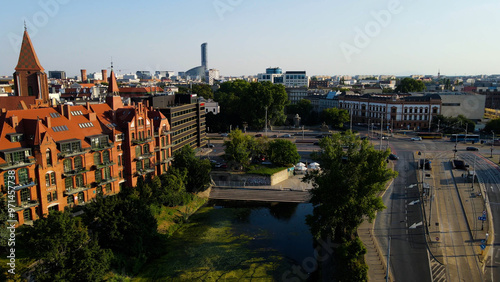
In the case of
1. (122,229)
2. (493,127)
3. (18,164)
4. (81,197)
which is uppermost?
(18,164)

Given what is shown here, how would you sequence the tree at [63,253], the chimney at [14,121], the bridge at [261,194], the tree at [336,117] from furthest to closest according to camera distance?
the tree at [336,117] → the bridge at [261,194] → the chimney at [14,121] → the tree at [63,253]

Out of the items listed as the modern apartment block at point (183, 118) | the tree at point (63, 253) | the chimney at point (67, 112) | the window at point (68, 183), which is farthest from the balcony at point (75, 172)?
the modern apartment block at point (183, 118)

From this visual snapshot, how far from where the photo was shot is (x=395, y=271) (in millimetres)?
37125

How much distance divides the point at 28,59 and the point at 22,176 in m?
34.0

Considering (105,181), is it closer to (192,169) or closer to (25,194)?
(25,194)

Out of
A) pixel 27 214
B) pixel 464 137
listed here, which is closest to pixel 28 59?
pixel 27 214

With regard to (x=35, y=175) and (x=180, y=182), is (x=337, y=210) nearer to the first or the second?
(x=180, y=182)

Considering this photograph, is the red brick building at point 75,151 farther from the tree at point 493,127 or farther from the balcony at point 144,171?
the tree at point 493,127

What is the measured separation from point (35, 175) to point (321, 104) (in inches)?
4900

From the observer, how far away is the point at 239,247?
45.5 metres

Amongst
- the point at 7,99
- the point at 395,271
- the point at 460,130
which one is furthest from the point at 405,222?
the point at 460,130

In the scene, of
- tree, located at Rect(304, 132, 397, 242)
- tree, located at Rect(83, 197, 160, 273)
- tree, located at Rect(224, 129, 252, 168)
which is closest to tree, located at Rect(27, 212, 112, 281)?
tree, located at Rect(83, 197, 160, 273)

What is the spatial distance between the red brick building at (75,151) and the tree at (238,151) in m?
11.1

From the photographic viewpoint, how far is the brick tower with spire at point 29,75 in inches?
2591
